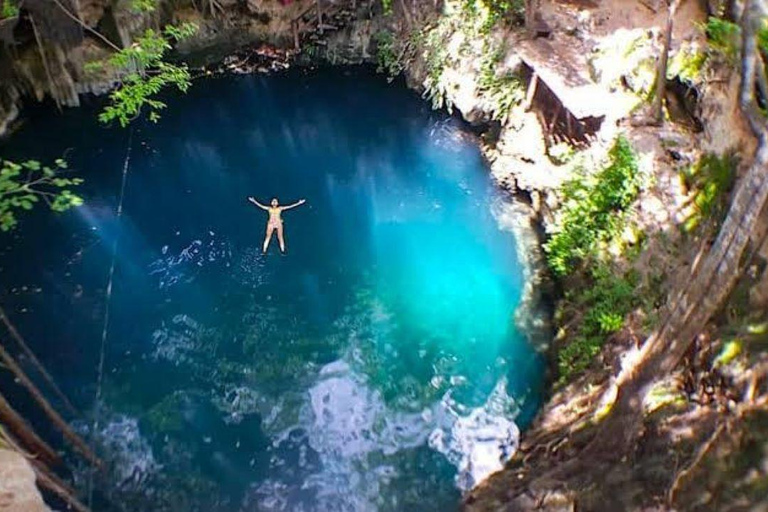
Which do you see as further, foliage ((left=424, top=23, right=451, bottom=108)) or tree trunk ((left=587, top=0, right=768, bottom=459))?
foliage ((left=424, top=23, right=451, bottom=108))

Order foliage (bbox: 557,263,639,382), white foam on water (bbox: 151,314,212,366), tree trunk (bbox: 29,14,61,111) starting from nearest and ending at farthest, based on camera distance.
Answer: foliage (bbox: 557,263,639,382) < white foam on water (bbox: 151,314,212,366) < tree trunk (bbox: 29,14,61,111)

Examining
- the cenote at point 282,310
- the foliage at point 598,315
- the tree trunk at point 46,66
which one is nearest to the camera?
the cenote at point 282,310

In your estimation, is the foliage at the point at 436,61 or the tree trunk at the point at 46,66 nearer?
the tree trunk at the point at 46,66

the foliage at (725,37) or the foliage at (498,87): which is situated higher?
the foliage at (725,37)

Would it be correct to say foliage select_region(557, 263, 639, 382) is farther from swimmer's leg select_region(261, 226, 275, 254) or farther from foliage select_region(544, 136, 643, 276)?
swimmer's leg select_region(261, 226, 275, 254)

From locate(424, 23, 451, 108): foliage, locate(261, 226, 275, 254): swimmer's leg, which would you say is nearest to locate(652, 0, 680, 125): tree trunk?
locate(424, 23, 451, 108): foliage

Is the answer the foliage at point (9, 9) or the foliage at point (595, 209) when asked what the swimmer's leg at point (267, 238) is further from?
the foliage at point (9, 9)

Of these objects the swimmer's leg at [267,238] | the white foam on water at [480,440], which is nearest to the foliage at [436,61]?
the swimmer's leg at [267,238]

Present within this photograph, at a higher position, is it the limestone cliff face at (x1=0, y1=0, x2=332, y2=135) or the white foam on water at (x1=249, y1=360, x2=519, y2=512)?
the limestone cliff face at (x1=0, y1=0, x2=332, y2=135)

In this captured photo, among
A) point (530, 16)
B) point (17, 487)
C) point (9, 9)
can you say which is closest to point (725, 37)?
point (530, 16)
